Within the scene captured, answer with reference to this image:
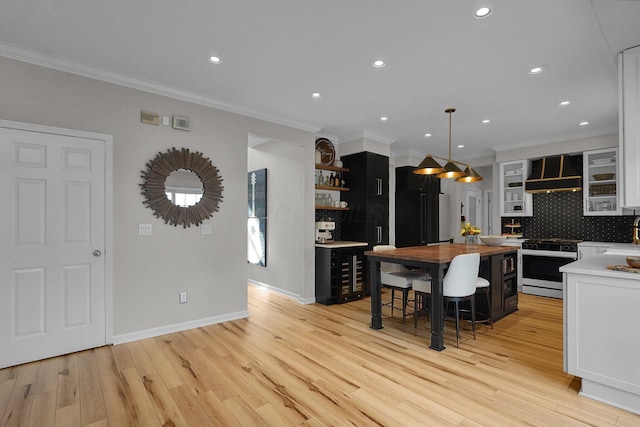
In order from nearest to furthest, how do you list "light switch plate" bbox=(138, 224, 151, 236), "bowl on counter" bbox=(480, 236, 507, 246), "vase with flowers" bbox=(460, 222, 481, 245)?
"light switch plate" bbox=(138, 224, 151, 236), "bowl on counter" bbox=(480, 236, 507, 246), "vase with flowers" bbox=(460, 222, 481, 245)

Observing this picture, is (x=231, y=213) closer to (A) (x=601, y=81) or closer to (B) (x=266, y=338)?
(B) (x=266, y=338)

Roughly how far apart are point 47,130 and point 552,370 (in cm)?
488

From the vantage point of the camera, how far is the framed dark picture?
226 inches

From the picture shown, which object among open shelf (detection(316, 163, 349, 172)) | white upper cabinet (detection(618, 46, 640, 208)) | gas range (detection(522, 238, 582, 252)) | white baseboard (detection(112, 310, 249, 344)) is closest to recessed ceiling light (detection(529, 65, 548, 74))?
white upper cabinet (detection(618, 46, 640, 208))

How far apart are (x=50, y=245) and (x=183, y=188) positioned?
1.31 metres

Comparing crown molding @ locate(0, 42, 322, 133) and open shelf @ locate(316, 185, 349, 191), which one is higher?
crown molding @ locate(0, 42, 322, 133)

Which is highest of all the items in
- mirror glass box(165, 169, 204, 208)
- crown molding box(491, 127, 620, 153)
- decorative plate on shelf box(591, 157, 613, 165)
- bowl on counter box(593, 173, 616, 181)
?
crown molding box(491, 127, 620, 153)

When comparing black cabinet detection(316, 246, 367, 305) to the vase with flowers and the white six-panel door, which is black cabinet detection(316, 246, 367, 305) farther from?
the white six-panel door

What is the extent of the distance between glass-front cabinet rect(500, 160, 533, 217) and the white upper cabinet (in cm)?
360

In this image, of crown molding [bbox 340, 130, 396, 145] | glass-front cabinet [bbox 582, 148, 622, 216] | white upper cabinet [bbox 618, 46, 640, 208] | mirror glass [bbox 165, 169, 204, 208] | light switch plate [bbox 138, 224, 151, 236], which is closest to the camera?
white upper cabinet [bbox 618, 46, 640, 208]

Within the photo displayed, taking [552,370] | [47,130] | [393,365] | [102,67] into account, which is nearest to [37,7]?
[102,67]

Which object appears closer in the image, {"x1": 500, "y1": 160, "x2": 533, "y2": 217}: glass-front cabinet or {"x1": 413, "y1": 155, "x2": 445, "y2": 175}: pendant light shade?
{"x1": 413, "y1": 155, "x2": 445, "y2": 175}: pendant light shade

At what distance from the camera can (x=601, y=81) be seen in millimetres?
3324

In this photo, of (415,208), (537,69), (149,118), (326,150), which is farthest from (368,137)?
(149,118)
